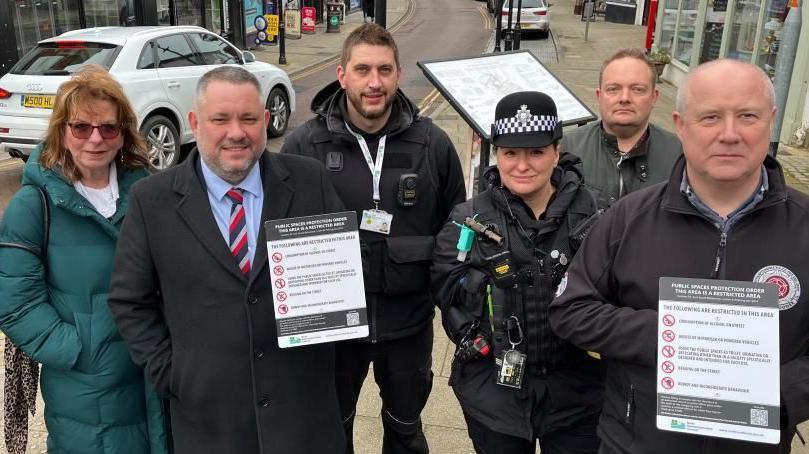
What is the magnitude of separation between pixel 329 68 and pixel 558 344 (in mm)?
19269

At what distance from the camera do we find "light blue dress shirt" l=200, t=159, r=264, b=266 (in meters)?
2.32

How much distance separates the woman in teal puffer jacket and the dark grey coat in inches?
8.6

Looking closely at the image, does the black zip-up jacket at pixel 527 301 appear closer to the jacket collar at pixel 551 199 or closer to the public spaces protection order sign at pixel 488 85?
the jacket collar at pixel 551 199

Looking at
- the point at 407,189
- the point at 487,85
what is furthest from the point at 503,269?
the point at 487,85

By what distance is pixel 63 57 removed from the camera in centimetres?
855

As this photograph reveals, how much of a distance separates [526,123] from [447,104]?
1233cm

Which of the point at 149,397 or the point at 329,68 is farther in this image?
the point at 329,68

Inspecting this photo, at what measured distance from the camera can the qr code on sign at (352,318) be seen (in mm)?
2406

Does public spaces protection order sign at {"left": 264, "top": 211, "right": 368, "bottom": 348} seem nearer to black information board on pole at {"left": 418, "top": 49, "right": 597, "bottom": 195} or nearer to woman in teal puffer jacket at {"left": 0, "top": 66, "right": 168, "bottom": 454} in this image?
woman in teal puffer jacket at {"left": 0, "top": 66, "right": 168, "bottom": 454}

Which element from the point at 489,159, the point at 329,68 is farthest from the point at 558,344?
the point at 329,68

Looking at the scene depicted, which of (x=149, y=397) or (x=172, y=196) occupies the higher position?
(x=172, y=196)

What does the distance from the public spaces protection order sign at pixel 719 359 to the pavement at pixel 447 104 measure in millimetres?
2072

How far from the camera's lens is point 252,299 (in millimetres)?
2254

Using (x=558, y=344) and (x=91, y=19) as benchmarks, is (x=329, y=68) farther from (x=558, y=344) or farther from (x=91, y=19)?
(x=558, y=344)
